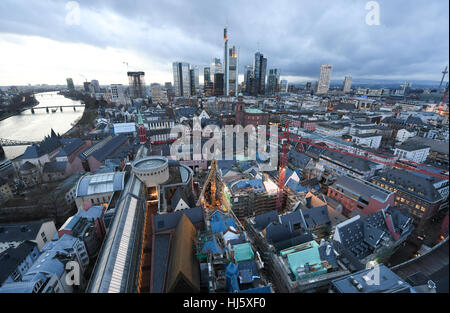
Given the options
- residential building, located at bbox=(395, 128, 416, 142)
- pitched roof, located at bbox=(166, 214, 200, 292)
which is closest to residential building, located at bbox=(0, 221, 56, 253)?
pitched roof, located at bbox=(166, 214, 200, 292)

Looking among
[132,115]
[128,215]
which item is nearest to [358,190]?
[128,215]

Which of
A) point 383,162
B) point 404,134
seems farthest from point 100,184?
point 404,134

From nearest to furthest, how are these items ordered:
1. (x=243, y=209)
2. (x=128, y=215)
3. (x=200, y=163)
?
1. (x=128, y=215)
2. (x=243, y=209)
3. (x=200, y=163)

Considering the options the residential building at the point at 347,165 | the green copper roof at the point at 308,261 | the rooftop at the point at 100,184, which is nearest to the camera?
the green copper roof at the point at 308,261

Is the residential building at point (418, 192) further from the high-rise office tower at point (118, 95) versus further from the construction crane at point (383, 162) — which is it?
the high-rise office tower at point (118, 95)

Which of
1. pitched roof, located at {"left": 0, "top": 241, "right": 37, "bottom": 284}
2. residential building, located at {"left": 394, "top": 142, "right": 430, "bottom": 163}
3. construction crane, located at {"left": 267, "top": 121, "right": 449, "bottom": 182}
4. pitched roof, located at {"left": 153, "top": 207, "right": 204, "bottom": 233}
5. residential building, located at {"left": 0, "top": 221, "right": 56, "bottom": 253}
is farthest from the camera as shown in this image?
residential building, located at {"left": 394, "top": 142, "right": 430, "bottom": 163}

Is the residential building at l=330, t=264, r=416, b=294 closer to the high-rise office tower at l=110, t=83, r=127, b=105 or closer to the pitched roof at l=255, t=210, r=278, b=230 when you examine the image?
the pitched roof at l=255, t=210, r=278, b=230

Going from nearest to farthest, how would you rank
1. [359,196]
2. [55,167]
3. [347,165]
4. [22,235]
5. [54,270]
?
[54,270], [22,235], [359,196], [347,165], [55,167]

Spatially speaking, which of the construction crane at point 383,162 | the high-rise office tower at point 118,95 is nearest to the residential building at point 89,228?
the construction crane at point 383,162

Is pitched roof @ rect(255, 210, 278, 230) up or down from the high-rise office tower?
down

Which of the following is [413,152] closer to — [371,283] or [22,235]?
[371,283]

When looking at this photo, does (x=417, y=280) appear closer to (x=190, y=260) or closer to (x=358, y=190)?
(x=358, y=190)
